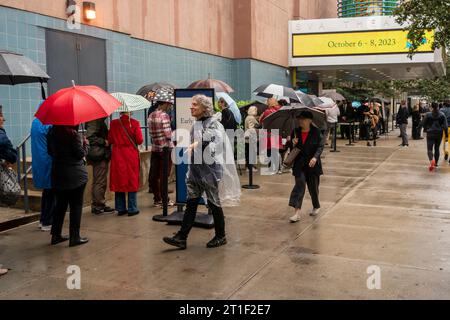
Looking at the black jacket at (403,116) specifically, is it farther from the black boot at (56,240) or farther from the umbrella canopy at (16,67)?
the black boot at (56,240)

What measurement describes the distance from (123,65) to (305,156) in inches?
249

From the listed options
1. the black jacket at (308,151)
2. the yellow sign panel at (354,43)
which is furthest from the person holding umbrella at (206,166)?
the yellow sign panel at (354,43)

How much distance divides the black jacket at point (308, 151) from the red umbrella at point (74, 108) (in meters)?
2.92

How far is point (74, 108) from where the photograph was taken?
5.77m

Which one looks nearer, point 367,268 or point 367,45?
point 367,268

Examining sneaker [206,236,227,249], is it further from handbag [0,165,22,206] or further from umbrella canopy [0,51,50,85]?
umbrella canopy [0,51,50,85]

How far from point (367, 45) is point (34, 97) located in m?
15.4

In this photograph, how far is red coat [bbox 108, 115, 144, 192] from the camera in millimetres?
7707

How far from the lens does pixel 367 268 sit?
5.30 m

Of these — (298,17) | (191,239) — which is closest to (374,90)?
(298,17)

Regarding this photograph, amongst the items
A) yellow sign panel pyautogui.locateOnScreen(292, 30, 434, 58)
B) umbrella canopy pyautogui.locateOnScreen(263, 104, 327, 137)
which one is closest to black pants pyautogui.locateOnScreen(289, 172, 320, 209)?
umbrella canopy pyautogui.locateOnScreen(263, 104, 327, 137)
